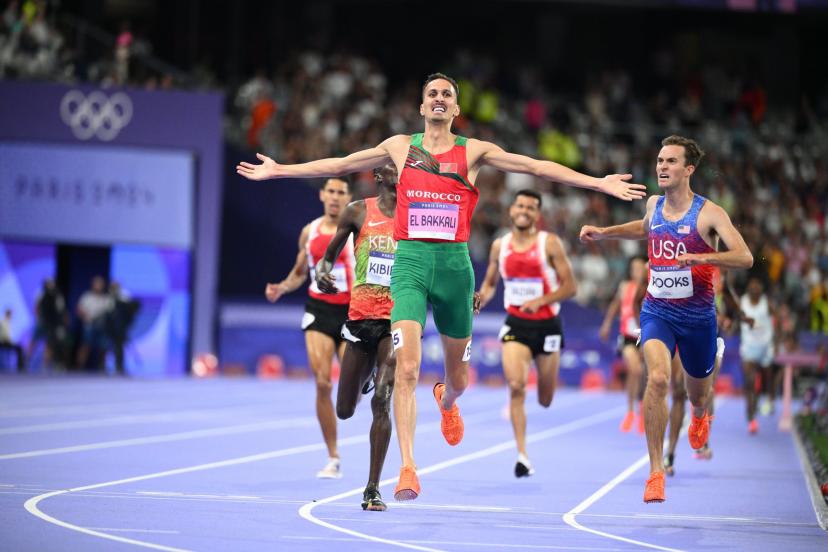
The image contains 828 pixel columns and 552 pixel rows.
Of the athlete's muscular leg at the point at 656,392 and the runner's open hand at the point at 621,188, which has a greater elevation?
the runner's open hand at the point at 621,188

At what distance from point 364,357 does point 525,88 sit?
79.2 ft

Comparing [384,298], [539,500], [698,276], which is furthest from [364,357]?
[698,276]

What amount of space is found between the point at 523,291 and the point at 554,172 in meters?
4.72

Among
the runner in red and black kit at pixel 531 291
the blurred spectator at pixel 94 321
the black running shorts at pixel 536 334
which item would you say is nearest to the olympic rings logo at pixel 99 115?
the blurred spectator at pixel 94 321

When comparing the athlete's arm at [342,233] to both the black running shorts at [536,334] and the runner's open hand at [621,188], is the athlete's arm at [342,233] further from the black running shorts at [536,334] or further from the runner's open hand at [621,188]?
the black running shorts at [536,334]

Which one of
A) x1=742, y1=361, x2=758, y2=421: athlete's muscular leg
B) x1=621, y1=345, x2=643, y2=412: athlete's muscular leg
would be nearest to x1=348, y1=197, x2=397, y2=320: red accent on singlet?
x1=621, y1=345, x2=643, y2=412: athlete's muscular leg

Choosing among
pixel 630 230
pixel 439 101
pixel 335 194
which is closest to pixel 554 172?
pixel 439 101

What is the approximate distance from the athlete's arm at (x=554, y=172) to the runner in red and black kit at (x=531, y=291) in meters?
3.73

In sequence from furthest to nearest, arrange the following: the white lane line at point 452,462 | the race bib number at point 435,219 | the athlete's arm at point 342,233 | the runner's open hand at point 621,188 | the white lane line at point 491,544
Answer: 1. the athlete's arm at point 342,233
2. the race bib number at point 435,219
3. the runner's open hand at point 621,188
4. the white lane line at point 452,462
5. the white lane line at point 491,544

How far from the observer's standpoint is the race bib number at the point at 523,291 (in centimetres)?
1261

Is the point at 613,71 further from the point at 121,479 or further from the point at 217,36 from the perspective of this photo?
the point at 121,479

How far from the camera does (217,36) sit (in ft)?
105

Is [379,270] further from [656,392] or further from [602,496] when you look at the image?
[602,496]

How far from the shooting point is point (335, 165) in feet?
27.6
